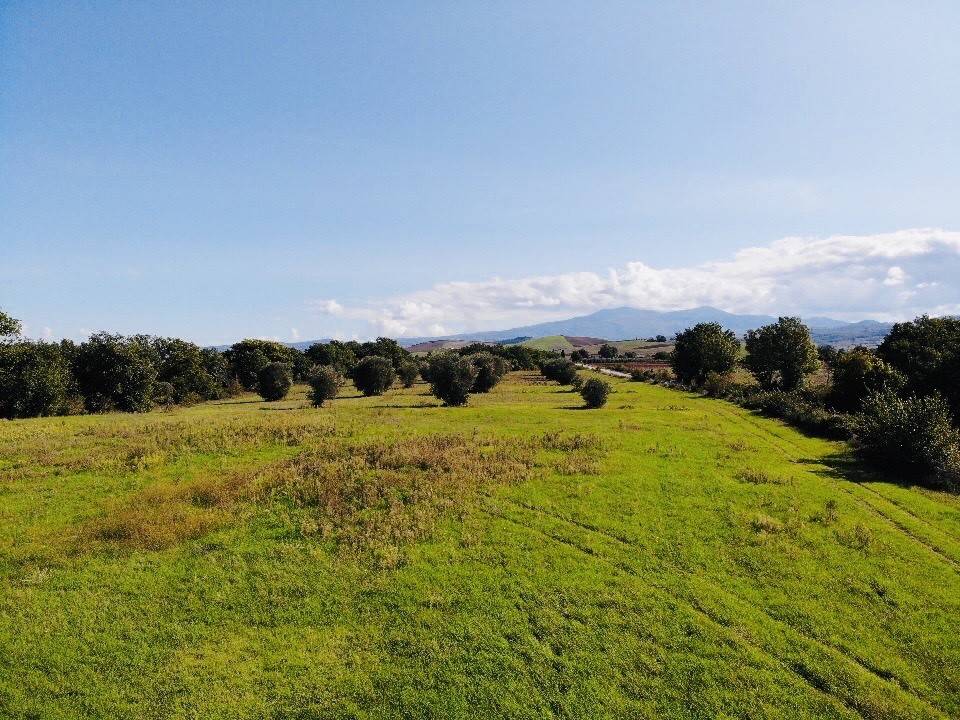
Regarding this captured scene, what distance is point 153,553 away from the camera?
18.0 metres

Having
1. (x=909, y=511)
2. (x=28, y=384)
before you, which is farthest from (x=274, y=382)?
(x=909, y=511)

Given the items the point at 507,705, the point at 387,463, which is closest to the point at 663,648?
the point at 507,705

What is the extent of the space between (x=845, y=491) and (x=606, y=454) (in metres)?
12.2

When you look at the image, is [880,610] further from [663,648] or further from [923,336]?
[923,336]

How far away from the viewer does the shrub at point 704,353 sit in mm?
84812

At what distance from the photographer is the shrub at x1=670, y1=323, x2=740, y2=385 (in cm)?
8481

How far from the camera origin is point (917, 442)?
28.5m

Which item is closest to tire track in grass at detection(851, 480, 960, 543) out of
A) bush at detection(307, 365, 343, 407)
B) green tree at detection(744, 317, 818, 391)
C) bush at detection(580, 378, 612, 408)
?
bush at detection(580, 378, 612, 408)

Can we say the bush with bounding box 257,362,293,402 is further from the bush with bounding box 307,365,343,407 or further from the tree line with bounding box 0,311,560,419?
the bush with bounding box 307,365,343,407

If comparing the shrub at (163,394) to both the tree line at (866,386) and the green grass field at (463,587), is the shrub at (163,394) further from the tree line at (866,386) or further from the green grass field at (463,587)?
the tree line at (866,386)

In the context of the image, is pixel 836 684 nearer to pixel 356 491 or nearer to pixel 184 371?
pixel 356 491

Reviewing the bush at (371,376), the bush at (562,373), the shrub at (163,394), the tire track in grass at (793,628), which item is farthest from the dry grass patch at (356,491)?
the bush at (562,373)

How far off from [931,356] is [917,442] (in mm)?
29382

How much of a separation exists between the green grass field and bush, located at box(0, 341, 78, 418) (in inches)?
1318
